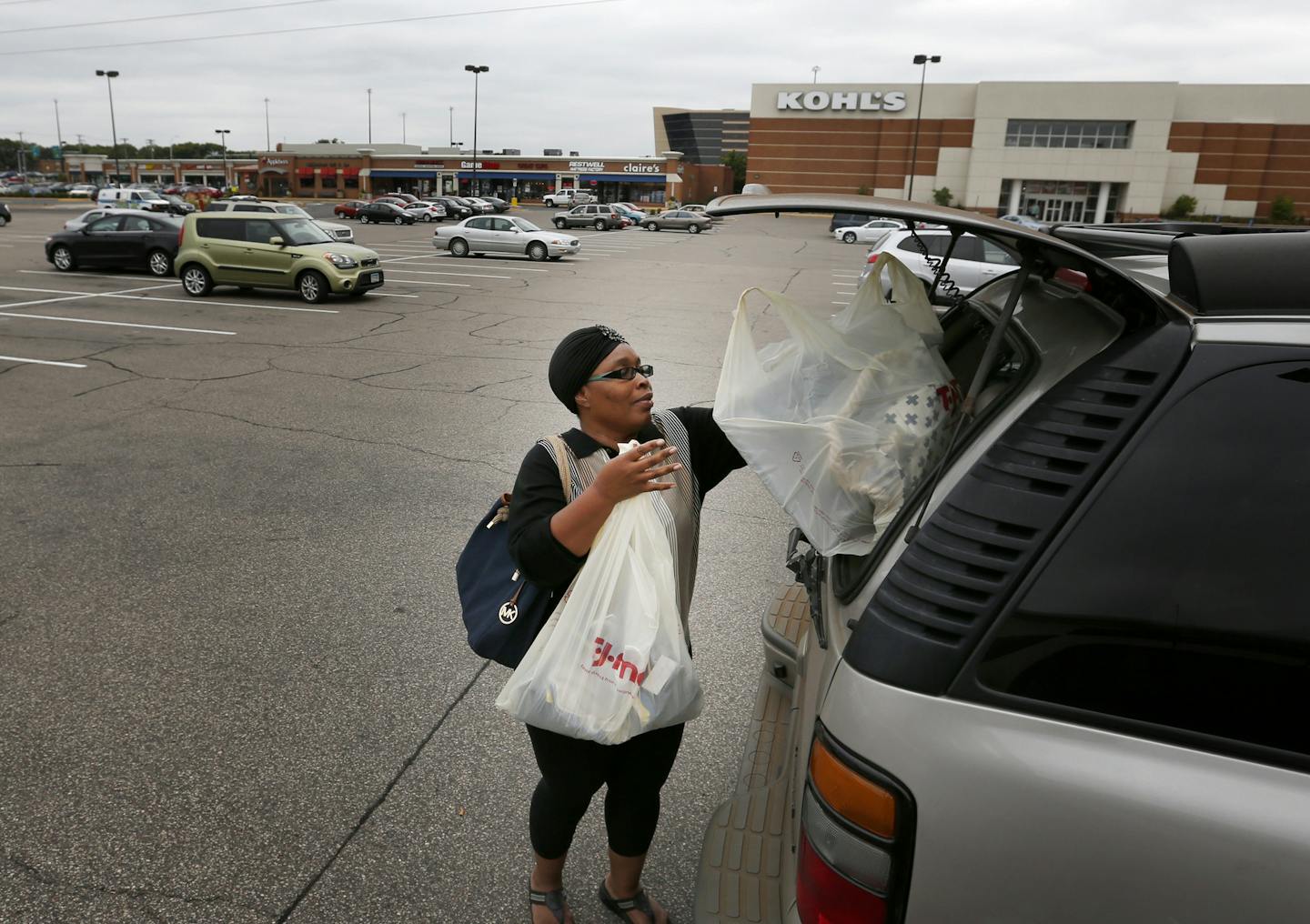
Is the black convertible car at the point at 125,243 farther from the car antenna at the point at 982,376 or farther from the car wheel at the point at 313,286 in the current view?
the car antenna at the point at 982,376

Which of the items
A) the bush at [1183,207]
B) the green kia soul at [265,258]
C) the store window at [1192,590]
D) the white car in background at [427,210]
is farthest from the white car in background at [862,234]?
the store window at [1192,590]

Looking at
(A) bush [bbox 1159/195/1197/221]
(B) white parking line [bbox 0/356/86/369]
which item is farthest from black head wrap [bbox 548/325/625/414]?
(A) bush [bbox 1159/195/1197/221]

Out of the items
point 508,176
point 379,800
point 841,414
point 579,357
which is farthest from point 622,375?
point 508,176

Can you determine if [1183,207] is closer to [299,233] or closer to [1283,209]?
[1283,209]

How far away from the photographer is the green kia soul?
50.2 ft

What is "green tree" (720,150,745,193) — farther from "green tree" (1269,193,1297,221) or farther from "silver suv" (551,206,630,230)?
"silver suv" (551,206,630,230)

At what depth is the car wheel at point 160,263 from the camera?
18562 millimetres

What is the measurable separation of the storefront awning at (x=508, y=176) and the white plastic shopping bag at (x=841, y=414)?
3411 inches

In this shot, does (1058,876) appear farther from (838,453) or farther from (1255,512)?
(838,453)

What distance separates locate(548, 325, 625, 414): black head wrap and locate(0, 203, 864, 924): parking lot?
Result: 1.54 metres

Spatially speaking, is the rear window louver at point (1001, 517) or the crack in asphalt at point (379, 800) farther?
the crack in asphalt at point (379, 800)

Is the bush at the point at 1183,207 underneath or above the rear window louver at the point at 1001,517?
above

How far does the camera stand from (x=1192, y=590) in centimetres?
127

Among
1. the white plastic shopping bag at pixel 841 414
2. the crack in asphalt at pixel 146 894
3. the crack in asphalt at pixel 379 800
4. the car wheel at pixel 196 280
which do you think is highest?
the white plastic shopping bag at pixel 841 414
